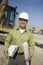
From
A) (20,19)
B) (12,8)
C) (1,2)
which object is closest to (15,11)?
(12,8)

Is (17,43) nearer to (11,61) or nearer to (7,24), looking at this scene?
(11,61)

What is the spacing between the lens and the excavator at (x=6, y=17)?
42.0ft

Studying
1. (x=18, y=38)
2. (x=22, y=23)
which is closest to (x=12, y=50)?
(x=18, y=38)

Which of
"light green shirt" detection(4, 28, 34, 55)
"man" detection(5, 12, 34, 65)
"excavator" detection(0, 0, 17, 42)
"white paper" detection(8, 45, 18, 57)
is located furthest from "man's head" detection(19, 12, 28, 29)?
"excavator" detection(0, 0, 17, 42)

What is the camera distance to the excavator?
1280cm

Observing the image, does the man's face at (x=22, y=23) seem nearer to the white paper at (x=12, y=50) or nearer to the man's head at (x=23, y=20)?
the man's head at (x=23, y=20)

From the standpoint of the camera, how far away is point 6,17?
44.2 feet

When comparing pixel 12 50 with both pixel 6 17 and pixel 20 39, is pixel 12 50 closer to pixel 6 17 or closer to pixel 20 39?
pixel 20 39

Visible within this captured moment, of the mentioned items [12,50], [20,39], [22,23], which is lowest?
[12,50]

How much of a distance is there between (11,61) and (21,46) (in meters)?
0.32

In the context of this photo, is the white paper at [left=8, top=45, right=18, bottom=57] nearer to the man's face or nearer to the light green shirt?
the light green shirt

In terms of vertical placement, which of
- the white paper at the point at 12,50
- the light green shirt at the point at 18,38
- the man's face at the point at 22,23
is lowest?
the white paper at the point at 12,50

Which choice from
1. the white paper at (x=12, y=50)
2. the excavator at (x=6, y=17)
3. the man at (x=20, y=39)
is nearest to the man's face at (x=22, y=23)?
the man at (x=20, y=39)

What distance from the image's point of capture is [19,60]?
12.3ft
